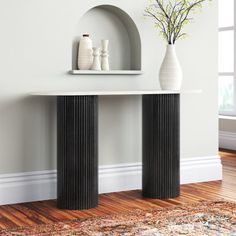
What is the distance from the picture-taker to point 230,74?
6.85 meters

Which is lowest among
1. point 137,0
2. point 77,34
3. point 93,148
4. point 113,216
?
point 113,216

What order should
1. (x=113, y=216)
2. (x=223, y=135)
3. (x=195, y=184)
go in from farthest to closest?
(x=223, y=135)
(x=195, y=184)
(x=113, y=216)

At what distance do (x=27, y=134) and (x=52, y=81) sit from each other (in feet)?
1.43

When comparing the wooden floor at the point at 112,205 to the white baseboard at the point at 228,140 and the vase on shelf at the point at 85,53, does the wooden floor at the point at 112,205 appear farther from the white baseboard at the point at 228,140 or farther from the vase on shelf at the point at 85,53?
the white baseboard at the point at 228,140

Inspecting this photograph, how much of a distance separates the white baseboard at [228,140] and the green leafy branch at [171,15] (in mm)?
2488

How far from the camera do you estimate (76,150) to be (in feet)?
12.0

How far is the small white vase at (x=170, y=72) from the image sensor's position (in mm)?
4117

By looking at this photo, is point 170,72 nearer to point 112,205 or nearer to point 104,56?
point 104,56

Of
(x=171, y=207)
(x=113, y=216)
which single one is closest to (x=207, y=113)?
(x=171, y=207)

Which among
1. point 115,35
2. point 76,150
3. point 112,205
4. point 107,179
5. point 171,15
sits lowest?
Answer: point 112,205

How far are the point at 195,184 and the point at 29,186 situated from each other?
1.46 m

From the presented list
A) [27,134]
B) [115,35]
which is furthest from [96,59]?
[27,134]

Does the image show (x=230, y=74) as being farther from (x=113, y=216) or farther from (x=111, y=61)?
(x=113, y=216)

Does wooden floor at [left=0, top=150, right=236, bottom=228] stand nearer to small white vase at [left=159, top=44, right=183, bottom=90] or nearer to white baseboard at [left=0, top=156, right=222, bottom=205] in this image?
white baseboard at [left=0, top=156, right=222, bottom=205]
